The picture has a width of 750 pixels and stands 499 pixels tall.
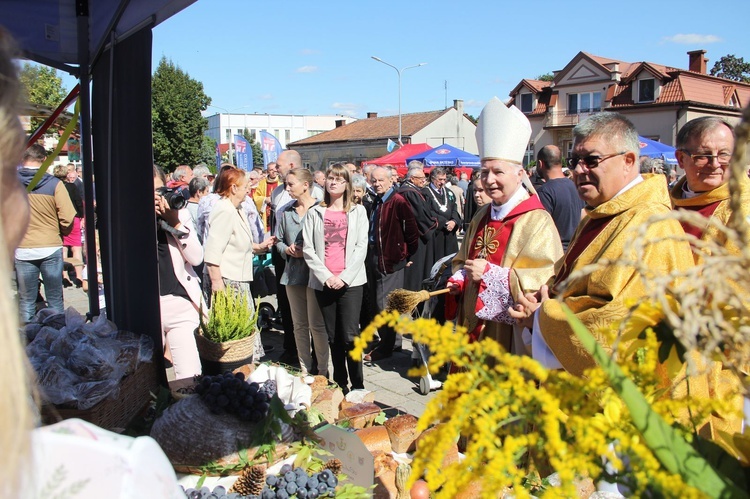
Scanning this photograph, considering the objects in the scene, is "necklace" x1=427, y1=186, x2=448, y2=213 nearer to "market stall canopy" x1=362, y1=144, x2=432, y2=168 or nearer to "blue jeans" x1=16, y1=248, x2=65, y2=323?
"blue jeans" x1=16, y1=248, x2=65, y2=323

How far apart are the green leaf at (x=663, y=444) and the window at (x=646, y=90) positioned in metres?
39.7

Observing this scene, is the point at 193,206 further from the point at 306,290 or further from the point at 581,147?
the point at 581,147

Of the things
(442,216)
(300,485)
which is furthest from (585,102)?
(300,485)

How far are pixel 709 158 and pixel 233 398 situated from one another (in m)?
2.62

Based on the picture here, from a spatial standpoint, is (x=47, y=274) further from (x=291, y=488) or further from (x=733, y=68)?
(x=733, y=68)

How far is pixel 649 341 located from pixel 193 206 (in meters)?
7.15

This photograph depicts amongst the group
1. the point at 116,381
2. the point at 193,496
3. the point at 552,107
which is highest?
the point at 552,107

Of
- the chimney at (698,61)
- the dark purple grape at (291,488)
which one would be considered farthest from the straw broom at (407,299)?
the chimney at (698,61)

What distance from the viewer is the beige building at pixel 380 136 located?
5119 centimetres

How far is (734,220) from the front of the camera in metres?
0.69

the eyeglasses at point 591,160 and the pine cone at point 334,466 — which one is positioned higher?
the eyeglasses at point 591,160

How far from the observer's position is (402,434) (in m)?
2.85

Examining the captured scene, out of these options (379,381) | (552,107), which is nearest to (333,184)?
(379,381)

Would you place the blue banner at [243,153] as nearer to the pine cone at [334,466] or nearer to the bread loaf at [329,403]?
the bread loaf at [329,403]
